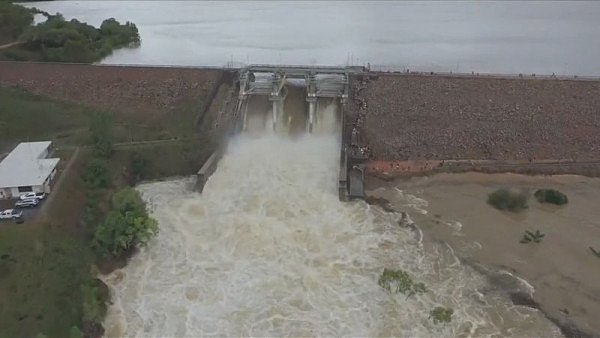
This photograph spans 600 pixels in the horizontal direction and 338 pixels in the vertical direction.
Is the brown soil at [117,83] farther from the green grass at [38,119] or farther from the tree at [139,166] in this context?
the tree at [139,166]

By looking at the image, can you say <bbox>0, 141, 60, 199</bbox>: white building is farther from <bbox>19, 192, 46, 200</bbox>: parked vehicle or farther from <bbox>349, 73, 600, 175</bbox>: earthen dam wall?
<bbox>349, 73, 600, 175</bbox>: earthen dam wall

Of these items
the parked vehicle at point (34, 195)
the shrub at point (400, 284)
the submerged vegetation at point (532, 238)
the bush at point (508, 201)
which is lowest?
the shrub at point (400, 284)

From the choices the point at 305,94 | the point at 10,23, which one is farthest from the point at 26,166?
the point at 10,23

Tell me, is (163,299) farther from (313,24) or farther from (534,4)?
(534,4)

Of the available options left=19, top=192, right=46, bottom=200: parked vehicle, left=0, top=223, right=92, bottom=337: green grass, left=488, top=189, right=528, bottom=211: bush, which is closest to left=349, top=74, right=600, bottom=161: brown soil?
left=488, top=189, right=528, bottom=211: bush

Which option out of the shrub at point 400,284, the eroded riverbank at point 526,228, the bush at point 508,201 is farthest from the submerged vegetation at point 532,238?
the shrub at point 400,284

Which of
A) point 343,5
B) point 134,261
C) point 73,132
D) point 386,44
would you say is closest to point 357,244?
point 134,261

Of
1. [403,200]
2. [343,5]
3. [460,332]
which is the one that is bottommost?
[460,332]
